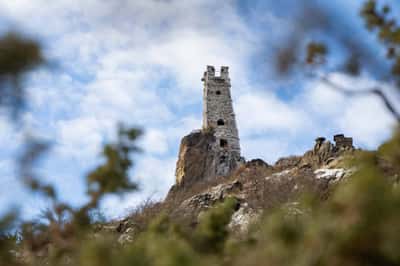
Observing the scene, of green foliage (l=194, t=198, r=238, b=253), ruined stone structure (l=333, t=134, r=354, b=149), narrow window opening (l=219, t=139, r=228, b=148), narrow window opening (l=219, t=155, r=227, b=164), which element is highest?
narrow window opening (l=219, t=139, r=228, b=148)

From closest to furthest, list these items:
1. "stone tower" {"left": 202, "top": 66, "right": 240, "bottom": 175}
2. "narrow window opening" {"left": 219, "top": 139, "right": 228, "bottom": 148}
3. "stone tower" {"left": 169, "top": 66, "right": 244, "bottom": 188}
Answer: "stone tower" {"left": 169, "top": 66, "right": 244, "bottom": 188} < "stone tower" {"left": 202, "top": 66, "right": 240, "bottom": 175} < "narrow window opening" {"left": 219, "top": 139, "right": 228, "bottom": 148}

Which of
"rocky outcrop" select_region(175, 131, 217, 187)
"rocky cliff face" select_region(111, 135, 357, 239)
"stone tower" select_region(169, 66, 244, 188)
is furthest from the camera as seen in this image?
"stone tower" select_region(169, 66, 244, 188)

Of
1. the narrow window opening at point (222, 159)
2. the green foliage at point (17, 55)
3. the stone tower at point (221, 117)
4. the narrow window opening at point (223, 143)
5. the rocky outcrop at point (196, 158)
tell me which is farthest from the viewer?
the narrow window opening at point (223, 143)

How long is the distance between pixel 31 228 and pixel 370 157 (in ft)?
13.3

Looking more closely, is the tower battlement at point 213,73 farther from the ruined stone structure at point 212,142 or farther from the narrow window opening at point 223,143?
the narrow window opening at point 223,143

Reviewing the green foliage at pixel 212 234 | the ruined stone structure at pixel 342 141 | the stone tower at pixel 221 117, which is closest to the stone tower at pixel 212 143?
the stone tower at pixel 221 117

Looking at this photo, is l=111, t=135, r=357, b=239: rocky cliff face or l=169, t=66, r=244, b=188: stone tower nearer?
l=111, t=135, r=357, b=239: rocky cliff face

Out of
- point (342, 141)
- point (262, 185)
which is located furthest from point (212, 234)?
point (342, 141)

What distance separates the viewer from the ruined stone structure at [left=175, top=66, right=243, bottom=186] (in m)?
32.1

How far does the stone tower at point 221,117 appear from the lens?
33188 millimetres

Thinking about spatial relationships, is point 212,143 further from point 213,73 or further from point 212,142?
point 213,73

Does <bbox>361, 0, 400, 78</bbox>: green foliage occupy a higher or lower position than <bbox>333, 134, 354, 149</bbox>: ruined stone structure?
lower

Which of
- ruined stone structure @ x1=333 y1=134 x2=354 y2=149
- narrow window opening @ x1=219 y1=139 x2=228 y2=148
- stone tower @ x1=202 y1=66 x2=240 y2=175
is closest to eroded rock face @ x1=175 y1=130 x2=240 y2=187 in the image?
stone tower @ x1=202 y1=66 x2=240 y2=175

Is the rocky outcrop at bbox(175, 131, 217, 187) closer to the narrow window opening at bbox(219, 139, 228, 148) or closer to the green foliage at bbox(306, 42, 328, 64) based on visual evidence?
the narrow window opening at bbox(219, 139, 228, 148)
